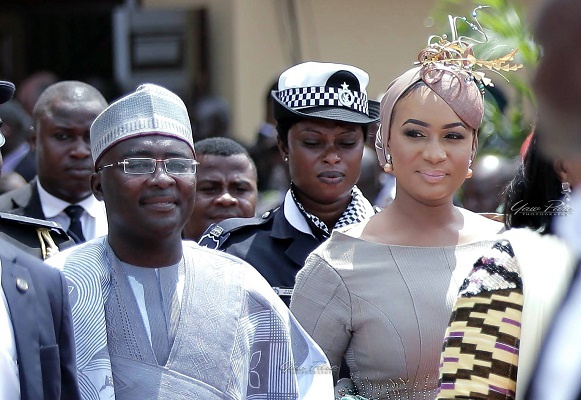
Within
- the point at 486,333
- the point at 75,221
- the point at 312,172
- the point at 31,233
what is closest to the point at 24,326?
the point at 486,333

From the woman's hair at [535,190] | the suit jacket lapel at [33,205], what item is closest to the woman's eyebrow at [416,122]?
the woman's hair at [535,190]

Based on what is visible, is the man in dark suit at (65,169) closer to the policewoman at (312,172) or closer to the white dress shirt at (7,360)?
the policewoman at (312,172)

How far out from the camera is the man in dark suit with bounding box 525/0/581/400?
187 cm

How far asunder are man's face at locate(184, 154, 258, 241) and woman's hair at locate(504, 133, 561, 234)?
301cm

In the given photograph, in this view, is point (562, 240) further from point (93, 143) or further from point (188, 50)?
point (188, 50)

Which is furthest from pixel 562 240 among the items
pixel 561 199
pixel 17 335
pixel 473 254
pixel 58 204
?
pixel 58 204

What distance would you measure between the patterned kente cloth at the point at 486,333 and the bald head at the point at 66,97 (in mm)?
3657

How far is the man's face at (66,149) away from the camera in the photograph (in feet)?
18.6

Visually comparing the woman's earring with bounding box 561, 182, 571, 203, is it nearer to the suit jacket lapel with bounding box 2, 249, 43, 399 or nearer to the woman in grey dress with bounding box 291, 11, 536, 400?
the woman in grey dress with bounding box 291, 11, 536, 400

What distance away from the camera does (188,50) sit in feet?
39.4

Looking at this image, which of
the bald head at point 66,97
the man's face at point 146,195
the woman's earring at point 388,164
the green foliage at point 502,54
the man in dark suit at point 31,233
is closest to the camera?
the man's face at point 146,195

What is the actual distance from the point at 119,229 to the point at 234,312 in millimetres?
433

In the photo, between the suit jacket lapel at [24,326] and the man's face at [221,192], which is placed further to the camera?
the man's face at [221,192]

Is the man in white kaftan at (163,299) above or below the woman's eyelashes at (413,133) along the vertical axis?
below
